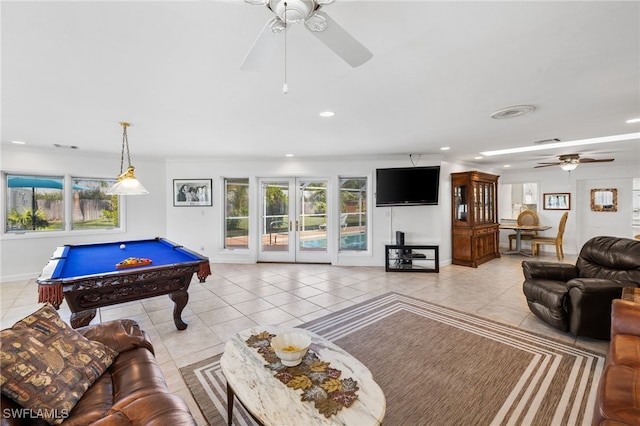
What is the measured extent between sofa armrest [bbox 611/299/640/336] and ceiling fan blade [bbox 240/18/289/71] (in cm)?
284

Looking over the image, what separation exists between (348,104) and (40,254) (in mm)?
6178

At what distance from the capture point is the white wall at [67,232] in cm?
494

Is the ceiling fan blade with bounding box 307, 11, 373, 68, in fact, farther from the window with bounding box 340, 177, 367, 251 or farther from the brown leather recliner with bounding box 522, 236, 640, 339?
the window with bounding box 340, 177, 367, 251

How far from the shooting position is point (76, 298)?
249 cm

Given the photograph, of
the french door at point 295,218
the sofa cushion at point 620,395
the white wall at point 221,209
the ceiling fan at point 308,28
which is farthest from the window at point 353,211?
the ceiling fan at point 308,28

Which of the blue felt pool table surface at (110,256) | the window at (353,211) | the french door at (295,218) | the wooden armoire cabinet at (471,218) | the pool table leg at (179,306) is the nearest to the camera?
the blue felt pool table surface at (110,256)

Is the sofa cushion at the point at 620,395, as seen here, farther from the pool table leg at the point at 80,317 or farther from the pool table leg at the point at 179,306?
the pool table leg at the point at 80,317

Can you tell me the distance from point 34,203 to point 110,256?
3.27m

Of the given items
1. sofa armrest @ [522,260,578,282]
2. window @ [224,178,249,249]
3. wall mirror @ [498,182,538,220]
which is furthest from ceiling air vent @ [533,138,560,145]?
window @ [224,178,249,249]

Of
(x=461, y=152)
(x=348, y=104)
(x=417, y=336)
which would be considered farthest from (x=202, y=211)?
(x=461, y=152)

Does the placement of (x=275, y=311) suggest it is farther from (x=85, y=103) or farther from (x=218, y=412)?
(x=85, y=103)

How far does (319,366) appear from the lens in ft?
5.48

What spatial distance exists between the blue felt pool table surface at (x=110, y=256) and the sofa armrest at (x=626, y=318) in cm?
366

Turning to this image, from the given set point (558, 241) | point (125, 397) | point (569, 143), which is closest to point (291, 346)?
point (125, 397)
